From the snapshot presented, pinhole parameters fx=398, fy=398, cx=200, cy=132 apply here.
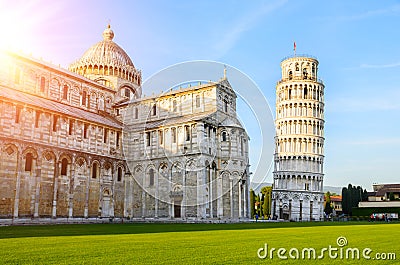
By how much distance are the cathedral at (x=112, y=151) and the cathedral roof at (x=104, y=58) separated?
501 cm

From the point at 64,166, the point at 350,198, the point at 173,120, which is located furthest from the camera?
the point at 350,198

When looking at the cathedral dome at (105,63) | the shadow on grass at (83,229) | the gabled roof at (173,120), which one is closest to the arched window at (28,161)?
the shadow on grass at (83,229)

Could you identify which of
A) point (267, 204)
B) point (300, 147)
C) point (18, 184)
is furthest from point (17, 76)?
point (267, 204)

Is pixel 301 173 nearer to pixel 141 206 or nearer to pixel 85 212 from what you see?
pixel 141 206

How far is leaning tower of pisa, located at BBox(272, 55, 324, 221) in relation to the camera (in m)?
72.0

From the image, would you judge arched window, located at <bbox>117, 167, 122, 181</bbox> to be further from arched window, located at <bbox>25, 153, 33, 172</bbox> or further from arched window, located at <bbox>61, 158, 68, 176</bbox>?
arched window, located at <bbox>25, 153, 33, 172</bbox>

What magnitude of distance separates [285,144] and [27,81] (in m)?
47.6

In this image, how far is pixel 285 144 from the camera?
74.5 metres

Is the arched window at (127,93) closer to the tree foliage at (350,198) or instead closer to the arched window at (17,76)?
the arched window at (17,76)

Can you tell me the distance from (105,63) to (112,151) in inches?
611

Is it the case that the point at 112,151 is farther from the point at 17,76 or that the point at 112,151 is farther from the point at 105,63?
the point at 105,63

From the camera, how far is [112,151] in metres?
45.4

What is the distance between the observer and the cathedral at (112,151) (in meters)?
35.5

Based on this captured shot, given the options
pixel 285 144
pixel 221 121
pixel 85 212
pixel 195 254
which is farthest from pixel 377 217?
pixel 195 254
